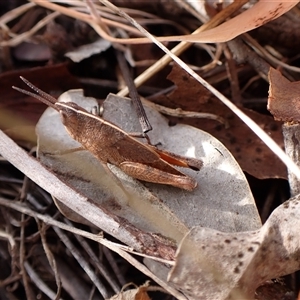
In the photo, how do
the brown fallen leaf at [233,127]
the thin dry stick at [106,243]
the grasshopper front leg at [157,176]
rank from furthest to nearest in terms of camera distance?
the brown fallen leaf at [233,127]
the grasshopper front leg at [157,176]
the thin dry stick at [106,243]

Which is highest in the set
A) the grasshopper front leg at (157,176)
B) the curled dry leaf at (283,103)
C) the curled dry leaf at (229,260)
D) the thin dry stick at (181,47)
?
the thin dry stick at (181,47)

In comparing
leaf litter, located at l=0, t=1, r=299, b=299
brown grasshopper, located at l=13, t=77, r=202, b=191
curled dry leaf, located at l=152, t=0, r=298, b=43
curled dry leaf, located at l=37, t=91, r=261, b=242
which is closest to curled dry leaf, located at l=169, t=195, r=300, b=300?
leaf litter, located at l=0, t=1, r=299, b=299

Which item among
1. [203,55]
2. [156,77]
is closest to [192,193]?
[156,77]

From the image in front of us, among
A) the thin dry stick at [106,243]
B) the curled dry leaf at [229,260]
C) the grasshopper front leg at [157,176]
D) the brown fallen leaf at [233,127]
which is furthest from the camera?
the brown fallen leaf at [233,127]

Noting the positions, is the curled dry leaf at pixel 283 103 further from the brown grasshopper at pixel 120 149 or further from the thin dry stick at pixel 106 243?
the thin dry stick at pixel 106 243

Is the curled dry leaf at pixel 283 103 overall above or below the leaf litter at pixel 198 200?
above

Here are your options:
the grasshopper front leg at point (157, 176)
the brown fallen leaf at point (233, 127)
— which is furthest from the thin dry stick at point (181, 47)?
the grasshopper front leg at point (157, 176)

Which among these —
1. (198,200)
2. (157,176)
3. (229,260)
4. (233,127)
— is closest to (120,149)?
(157,176)
